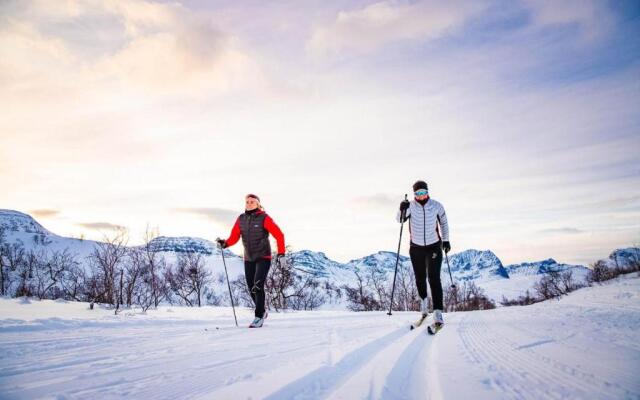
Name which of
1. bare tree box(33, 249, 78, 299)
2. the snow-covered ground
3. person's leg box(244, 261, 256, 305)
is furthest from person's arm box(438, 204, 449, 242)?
bare tree box(33, 249, 78, 299)

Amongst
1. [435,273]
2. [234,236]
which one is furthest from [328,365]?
[234,236]

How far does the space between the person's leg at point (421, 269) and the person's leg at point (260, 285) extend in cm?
260

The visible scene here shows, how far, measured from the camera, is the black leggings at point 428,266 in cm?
496

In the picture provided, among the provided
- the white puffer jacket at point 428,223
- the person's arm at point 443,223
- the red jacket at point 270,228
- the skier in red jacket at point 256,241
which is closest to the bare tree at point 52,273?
the red jacket at point 270,228

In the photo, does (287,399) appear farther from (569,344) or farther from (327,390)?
(569,344)

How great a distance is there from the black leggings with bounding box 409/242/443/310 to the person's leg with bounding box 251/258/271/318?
2.62m

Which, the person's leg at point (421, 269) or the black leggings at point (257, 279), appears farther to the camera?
the black leggings at point (257, 279)

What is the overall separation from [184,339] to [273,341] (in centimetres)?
109

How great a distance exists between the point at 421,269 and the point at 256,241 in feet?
9.72

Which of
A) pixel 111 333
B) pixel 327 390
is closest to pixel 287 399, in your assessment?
pixel 327 390

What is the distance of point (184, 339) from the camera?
3643 mm

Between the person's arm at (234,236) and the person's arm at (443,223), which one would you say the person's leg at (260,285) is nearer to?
the person's arm at (234,236)

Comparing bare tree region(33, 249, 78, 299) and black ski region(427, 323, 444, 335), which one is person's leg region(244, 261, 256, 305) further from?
bare tree region(33, 249, 78, 299)

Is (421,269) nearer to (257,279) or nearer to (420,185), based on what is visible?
(420,185)
